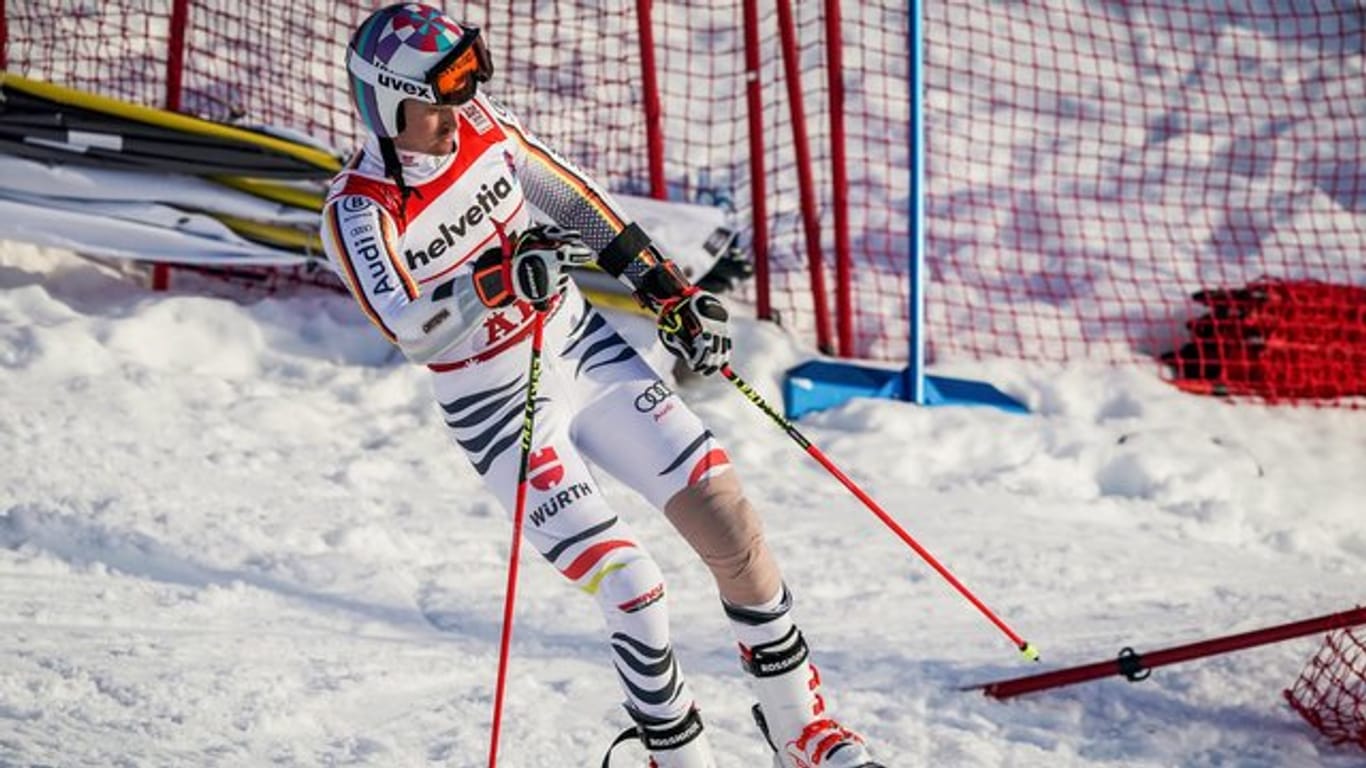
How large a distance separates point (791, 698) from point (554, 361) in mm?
Answer: 1073

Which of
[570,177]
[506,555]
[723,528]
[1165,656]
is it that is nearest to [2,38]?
[506,555]

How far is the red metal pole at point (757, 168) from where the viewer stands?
857 cm

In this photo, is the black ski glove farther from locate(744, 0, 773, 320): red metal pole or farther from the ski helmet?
locate(744, 0, 773, 320): red metal pole

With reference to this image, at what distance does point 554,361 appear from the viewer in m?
4.49

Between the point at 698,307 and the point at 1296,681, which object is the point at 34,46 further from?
the point at 1296,681

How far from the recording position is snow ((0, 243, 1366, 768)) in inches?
200

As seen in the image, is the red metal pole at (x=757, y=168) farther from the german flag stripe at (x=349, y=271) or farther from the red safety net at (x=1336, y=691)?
the german flag stripe at (x=349, y=271)

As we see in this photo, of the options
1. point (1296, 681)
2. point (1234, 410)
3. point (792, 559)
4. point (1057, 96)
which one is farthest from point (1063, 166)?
point (1296, 681)

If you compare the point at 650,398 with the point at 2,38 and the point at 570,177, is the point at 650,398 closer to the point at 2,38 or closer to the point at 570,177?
the point at 570,177

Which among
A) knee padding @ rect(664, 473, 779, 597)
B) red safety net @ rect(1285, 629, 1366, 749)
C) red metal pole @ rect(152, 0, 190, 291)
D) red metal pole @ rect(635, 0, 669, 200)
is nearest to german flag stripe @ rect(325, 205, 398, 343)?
knee padding @ rect(664, 473, 779, 597)

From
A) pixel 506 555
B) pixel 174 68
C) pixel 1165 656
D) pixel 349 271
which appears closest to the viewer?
pixel 349 271

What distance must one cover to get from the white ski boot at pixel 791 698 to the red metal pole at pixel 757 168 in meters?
4.49

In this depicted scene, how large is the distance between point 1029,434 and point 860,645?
7.87ft

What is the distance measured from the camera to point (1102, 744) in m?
5.17
